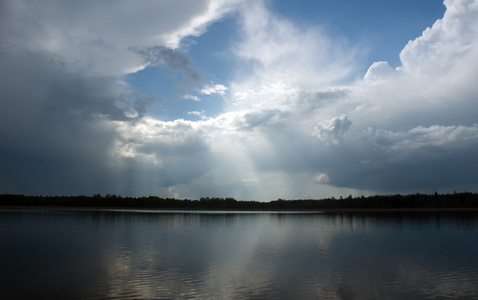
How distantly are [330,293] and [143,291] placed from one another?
7911 millimetres

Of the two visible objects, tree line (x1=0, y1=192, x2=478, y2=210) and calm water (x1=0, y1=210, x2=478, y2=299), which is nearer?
calm water (x1=0, y1=210, x2=478, y2=299)

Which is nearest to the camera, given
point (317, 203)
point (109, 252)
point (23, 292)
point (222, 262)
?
point (23, 292)

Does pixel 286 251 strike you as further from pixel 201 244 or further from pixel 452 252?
pixel 452 252

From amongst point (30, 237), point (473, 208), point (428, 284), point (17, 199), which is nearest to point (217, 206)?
point (17, 199)

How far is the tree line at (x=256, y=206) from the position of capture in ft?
477

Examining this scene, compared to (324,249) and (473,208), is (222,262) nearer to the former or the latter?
(324,249)

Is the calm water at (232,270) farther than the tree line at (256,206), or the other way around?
the tree line at (256,206)

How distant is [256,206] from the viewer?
18988 cm

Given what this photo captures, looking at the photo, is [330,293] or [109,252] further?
[109,252]

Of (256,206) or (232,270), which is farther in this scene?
(256,206)

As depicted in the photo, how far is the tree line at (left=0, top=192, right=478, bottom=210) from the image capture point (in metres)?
145

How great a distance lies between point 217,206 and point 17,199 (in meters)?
92.8

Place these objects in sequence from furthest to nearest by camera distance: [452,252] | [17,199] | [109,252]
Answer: [17,199], [452,252], [109,252]

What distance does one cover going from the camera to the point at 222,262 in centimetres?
2148
